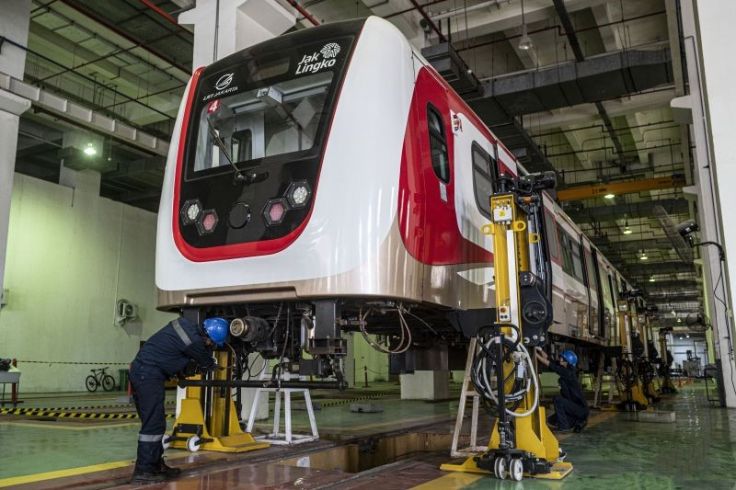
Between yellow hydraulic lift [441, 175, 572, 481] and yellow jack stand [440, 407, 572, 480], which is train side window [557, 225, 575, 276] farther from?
yellow jack stand [440, 407, 572, 480]

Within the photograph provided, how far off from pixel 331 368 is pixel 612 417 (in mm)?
6652

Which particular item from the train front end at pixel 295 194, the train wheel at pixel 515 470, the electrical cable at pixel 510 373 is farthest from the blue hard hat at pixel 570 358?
the train front end at pixel 295 194

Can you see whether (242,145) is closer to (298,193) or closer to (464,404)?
(298,193)

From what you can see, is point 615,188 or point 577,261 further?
point 615,188

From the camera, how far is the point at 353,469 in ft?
20.1

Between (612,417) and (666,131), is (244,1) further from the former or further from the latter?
(666,131)

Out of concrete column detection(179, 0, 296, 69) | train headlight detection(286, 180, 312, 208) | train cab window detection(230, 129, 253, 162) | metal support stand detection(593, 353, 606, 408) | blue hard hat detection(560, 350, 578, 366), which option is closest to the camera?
train headlight detection(286, 180, 312, 208)

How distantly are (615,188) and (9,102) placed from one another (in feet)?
48.4

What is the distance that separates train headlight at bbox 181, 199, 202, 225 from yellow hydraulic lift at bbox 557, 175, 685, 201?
14523 mm

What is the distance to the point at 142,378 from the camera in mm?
4016

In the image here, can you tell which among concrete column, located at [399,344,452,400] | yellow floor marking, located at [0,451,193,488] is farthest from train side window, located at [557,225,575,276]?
yellow floor marking, located at [0,451,193,488]

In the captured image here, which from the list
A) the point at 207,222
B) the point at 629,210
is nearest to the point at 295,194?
the point at 207,222

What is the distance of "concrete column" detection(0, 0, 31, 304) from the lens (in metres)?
8.76

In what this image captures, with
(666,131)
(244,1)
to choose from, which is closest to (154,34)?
(244,1)
